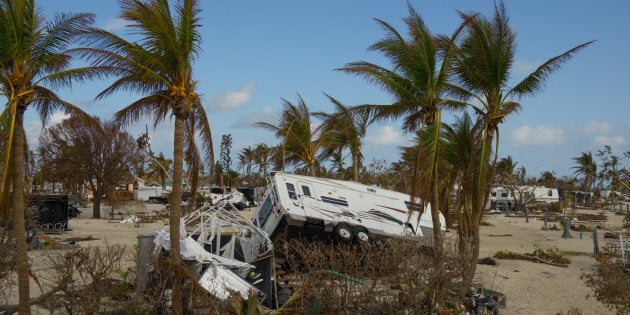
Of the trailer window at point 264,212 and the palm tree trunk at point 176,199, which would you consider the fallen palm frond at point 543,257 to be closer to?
the trailer window at point 264,212

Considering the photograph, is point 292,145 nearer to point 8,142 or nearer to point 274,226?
point 274,226

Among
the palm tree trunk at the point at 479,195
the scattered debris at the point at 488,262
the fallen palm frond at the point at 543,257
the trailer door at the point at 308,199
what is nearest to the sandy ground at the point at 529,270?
the scattered debris at the point at 488,262

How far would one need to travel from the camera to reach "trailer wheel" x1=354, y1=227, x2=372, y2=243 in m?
16.8

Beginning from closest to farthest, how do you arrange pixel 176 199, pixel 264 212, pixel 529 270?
pixel 176 199 < pixel 264 212 < pixel 529 270

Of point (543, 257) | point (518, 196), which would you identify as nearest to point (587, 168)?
point (518, 196)

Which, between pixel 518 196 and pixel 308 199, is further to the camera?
pixel 518 196

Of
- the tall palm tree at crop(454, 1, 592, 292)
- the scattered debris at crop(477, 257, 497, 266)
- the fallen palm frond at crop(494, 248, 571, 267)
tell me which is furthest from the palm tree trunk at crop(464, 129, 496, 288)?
the fallen palm frond at crop(494, 248, 571, 267)

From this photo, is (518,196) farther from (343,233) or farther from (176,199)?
(176,199)

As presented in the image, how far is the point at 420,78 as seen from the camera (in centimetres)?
1389

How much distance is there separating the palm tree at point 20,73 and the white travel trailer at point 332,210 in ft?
24.6

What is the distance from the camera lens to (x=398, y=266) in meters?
9.64

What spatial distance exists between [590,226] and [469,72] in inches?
1307

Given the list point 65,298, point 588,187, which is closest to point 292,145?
point 65,298

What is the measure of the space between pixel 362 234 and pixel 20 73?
10132mm
